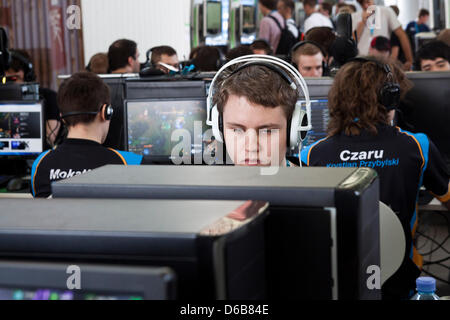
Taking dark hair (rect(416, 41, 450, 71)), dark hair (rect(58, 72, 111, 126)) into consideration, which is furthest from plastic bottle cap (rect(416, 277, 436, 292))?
dark hair (rect(416, 41, 450, 71))

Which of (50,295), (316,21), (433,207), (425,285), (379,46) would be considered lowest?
(433,207)

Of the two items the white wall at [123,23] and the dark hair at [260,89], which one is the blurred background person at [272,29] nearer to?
the white wall at [123,23]

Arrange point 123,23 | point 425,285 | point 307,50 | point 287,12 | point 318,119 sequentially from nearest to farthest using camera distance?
point 425,285
point 318,119
point 307,50
point 287,12
point 123,23

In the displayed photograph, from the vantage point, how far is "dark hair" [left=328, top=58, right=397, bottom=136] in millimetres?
2295

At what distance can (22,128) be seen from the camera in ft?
11.2

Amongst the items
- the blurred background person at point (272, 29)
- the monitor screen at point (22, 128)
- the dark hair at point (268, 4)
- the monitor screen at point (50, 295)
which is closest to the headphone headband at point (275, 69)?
the monitor screen at point (50, 295)

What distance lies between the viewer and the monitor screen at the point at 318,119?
3.00 meters

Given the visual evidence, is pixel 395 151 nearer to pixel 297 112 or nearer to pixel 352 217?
pixel 297 112

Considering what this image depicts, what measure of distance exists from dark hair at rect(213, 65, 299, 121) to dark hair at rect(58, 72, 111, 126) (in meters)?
1.34

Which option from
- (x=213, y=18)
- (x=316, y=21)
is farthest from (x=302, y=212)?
(x=213, y=18)

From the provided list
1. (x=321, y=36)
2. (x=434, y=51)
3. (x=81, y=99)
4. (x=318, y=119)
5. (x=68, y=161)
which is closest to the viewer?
(x=68, y=161)

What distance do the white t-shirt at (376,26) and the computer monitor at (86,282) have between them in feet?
16.4

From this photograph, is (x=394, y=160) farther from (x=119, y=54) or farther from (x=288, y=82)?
(x=119, y=54)

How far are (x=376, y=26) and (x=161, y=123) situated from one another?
296 centimetres
